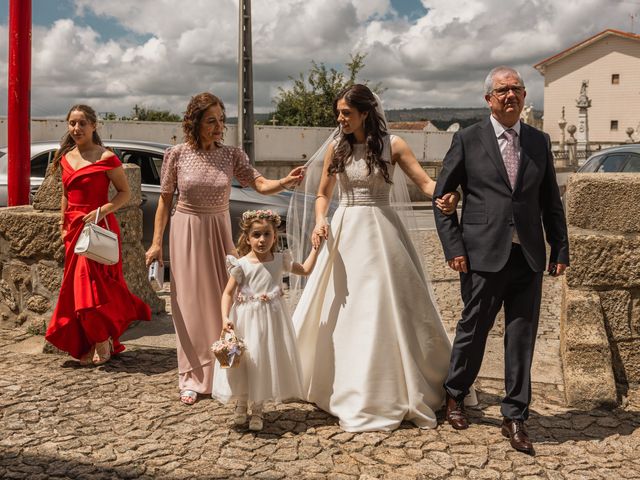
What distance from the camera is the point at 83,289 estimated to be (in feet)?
17.5

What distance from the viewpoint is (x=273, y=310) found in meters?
4.17

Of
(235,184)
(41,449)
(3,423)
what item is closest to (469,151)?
(41,449)

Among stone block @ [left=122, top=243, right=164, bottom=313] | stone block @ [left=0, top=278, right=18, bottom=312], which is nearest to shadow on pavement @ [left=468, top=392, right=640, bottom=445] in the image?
stone block @ [left=122, top=243, right=164, bottom=313]

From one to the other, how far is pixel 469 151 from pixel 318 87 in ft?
117

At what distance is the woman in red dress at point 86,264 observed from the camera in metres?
5.32

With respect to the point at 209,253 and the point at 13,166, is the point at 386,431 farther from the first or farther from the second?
the point at 13,166

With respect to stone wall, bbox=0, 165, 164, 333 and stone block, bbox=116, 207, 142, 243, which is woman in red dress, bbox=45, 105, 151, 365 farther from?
stone block, bbox=116, 207, 142, 243

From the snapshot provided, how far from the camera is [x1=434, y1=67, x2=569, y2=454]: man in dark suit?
12.6 ft

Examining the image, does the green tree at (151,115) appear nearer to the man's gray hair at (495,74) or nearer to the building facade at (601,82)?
the building facade at (601,82)

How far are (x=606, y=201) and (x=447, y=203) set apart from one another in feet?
4.41

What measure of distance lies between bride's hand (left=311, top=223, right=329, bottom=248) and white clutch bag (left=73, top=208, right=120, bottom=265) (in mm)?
1645

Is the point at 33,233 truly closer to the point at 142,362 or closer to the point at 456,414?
the point at 142,362

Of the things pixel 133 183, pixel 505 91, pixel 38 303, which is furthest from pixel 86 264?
pixel 505 91

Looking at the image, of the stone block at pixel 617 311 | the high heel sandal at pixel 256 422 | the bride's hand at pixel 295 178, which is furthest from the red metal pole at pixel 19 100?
the stone block at pixel 617 311
